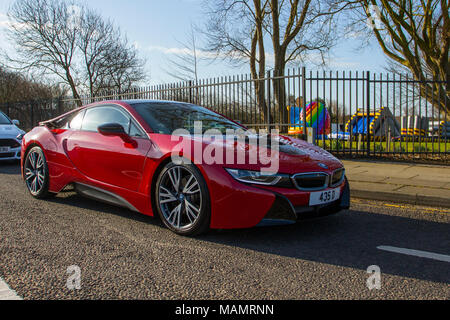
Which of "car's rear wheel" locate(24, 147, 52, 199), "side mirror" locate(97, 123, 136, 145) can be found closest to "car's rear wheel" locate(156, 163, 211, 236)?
"side mirror" locate(97, 123, 136, 145)

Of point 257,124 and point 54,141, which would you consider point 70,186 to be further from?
point 257,124

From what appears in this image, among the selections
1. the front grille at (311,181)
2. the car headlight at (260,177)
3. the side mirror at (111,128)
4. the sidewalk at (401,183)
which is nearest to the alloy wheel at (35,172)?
the side mirror at (111,128)

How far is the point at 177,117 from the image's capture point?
4.68 m

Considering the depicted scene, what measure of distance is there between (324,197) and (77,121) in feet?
10.8

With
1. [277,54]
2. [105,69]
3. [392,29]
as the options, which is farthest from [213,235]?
[105,69]

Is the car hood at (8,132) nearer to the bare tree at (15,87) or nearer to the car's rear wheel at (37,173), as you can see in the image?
the car's rear wheel at (37,173)

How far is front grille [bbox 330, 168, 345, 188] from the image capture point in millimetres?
4004

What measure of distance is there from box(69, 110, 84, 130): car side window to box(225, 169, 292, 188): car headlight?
8.29 ft

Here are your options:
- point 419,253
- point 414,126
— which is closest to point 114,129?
point 419,253

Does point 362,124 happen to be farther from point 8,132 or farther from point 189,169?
point 8,132

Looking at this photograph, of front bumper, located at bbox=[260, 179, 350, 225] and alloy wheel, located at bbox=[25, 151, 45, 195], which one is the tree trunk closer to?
alloy wheel, located at bbox=[25, 151, 45, 195]

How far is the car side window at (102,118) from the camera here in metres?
4.65

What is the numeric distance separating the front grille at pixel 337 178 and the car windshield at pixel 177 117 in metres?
1.34
